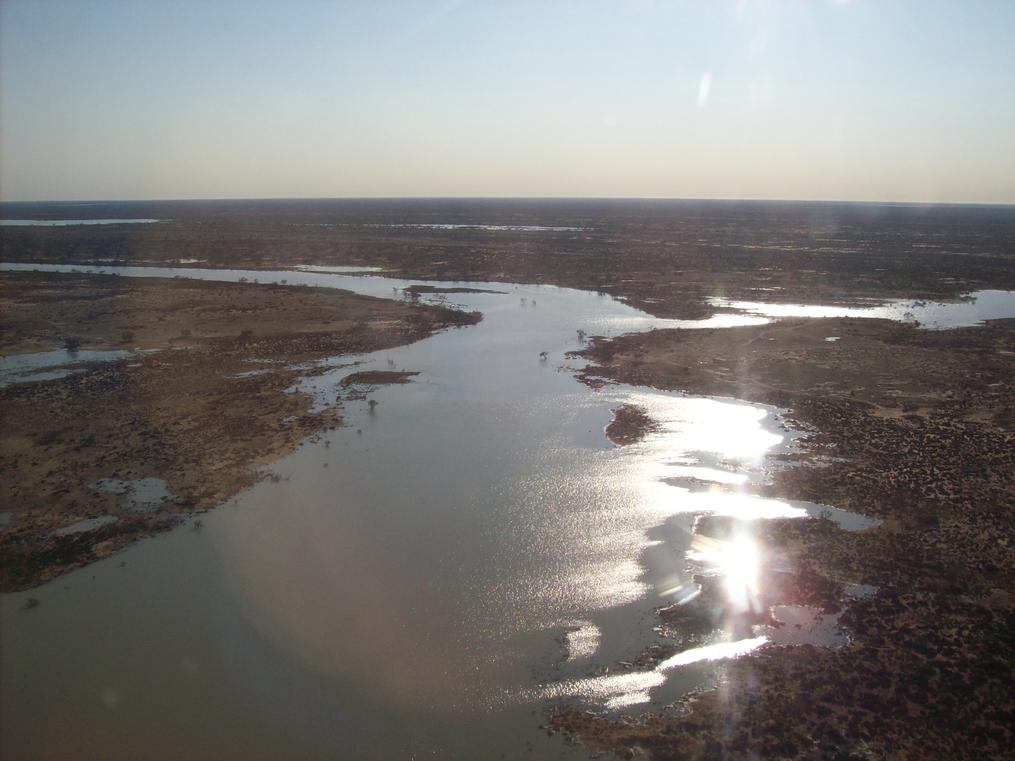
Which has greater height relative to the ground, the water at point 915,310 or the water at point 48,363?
the water at point 915,310

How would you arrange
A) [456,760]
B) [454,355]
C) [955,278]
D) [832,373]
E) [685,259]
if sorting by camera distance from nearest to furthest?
[456,760], [832,373], [454,355], [955,278], [685,259]

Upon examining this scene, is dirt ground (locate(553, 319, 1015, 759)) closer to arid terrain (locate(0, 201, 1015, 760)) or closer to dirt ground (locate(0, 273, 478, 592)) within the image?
arid terrain (locate(0, 201, 1015, 760))

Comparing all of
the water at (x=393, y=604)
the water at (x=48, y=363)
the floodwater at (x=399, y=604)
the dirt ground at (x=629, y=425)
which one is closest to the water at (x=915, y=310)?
the dirt ground at (x=629, y=425)

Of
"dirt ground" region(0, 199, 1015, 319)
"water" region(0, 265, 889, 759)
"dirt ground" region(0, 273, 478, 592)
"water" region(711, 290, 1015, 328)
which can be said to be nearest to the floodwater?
"water" region(0, 265, 889, 759)

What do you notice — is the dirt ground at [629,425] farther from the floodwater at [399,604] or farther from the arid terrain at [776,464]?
the floodwater at [399,604]

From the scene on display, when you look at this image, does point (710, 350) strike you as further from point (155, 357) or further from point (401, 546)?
point (155, 357)

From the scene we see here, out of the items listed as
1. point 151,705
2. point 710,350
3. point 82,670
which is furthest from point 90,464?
point 710,350

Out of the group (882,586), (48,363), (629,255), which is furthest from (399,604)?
(629,255)
